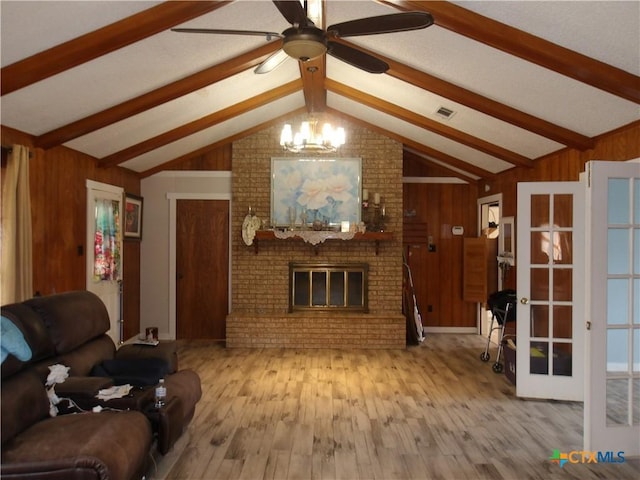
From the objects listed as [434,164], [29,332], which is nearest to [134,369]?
[29,332]

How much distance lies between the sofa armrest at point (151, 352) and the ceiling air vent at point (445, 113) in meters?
3.62

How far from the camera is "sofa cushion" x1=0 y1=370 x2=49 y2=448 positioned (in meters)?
2.43

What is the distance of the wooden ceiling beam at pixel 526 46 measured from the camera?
128 inches

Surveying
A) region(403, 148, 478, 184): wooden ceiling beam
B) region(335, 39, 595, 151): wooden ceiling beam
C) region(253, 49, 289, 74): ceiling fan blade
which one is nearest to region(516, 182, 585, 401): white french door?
region(335, 39, 595, 151): wooden ceiling beam

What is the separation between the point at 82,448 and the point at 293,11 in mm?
2427

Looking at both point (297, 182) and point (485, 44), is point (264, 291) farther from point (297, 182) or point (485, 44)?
point (485, 44)

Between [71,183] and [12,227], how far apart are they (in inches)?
52.9

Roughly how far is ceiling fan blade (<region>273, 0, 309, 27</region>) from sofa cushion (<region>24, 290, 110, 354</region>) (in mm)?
2342

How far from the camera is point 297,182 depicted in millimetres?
7008

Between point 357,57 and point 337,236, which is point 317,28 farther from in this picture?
point 337,236

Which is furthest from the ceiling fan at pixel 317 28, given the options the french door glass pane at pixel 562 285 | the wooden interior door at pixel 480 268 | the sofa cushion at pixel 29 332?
the wooden interior door at pixel 480 268

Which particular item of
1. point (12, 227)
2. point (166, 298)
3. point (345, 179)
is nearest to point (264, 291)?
point (166, 298)

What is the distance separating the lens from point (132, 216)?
6863mm

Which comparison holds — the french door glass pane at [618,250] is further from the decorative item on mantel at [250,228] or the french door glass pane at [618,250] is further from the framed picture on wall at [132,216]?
the framed picture on wall at [132,216]
